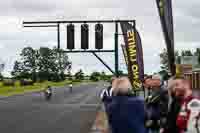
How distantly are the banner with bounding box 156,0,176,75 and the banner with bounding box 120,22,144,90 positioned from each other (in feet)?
33.5

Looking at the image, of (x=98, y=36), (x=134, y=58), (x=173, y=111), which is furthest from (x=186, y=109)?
(x=98, y=36)

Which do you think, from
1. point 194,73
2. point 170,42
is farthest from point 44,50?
point 170,42

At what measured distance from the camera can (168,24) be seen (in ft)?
35.6

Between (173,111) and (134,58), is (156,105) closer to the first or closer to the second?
(173,111)

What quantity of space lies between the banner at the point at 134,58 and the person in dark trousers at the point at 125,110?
14.1 metres

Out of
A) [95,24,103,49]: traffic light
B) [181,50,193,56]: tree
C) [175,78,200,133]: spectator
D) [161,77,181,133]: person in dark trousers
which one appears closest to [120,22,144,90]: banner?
[95,24,103,49]: traffic light

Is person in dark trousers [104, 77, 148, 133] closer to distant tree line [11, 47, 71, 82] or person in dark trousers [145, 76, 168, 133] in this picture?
person in dark trousers [145, 76, 168, 133]

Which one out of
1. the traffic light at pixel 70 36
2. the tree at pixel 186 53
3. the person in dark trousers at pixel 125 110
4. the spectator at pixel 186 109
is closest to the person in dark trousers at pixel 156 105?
the person in dark trousers at pixel 125 110

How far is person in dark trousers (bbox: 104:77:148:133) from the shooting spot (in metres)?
6.88

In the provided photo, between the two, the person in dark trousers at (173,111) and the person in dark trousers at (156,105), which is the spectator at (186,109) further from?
the person in dark trousers at (156,105)

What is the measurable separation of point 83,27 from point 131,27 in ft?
6.01

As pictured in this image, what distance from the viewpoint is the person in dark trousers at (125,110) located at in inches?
271

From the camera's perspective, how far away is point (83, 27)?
22516mm

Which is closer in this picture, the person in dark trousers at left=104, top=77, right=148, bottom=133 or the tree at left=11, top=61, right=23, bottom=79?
the person in dark trousers at left=104, top=77, right=148, bottom=133
